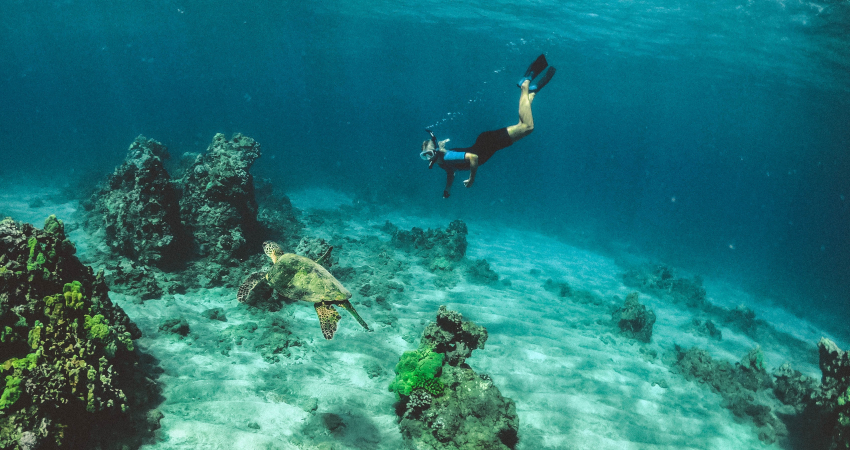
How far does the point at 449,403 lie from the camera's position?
518cm

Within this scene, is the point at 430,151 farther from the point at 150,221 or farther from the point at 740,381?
the point at 740,381

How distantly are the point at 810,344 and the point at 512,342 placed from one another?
16.6 m

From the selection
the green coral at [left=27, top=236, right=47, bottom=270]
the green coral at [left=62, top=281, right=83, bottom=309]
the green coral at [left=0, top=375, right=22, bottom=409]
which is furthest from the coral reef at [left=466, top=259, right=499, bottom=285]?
the green coral at [left=0, top=375, right=22, bottom=409]

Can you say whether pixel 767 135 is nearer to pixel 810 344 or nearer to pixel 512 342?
pixel 810 344

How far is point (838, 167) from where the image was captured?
62.0 metres

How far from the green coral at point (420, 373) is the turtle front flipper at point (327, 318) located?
165 cm

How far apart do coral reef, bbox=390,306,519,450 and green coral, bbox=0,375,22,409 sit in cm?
401

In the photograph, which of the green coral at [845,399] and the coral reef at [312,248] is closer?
the green coral at [845,399]

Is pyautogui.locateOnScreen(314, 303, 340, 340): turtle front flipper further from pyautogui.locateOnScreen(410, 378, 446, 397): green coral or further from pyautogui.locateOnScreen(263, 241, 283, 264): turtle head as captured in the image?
pyautogui.locateOnScreen(410, 378, 446, 397): green coral

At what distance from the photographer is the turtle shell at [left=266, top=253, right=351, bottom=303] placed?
14.8 feet

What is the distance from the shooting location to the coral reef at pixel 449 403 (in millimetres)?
4887

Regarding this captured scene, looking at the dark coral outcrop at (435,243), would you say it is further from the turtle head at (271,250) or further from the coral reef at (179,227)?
the turtle head at (271,250)

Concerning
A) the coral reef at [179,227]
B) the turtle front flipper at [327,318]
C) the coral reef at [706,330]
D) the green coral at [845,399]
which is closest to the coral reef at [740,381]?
the green coral at [845,399]

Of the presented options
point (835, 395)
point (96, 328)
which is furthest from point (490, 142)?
point (835, 395)
